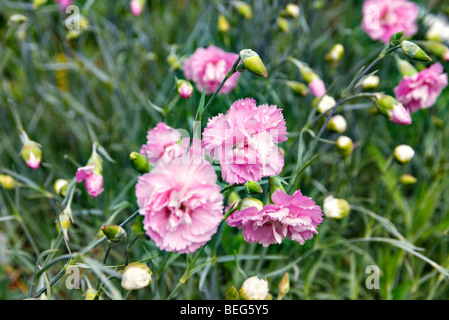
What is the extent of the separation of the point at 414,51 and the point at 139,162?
1.67 feet

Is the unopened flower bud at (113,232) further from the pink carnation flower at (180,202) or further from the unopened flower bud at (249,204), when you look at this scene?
the unopened flower bud at (249,204)

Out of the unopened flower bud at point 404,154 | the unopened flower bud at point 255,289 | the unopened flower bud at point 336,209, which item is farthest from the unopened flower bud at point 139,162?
the unopened flower bud at point 404,154

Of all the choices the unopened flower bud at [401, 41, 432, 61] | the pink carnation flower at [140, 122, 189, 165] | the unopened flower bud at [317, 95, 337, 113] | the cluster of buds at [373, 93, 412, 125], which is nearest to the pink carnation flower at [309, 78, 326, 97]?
the unopened flower bud at [317, 95, 337, 113]

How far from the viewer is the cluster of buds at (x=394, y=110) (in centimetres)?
80

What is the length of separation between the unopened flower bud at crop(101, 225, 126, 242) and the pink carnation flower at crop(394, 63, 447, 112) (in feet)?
2.36

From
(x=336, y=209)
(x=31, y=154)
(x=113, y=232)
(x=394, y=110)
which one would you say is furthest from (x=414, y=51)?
(x=31, y=154)

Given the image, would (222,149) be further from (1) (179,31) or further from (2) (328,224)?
(1) (179,31)

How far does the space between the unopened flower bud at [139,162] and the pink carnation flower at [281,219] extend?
17cm

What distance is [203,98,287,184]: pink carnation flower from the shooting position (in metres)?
0.64

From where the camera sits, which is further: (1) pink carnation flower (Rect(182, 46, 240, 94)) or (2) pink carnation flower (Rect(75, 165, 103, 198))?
(1) pink carnation flower (Rect(182, 46, 240, 94))

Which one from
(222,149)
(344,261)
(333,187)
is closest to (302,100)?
(333,187)

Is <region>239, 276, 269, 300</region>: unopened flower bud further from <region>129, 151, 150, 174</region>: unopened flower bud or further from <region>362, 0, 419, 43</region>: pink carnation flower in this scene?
<region>362, 0, 419, 43</region>: pink carnation flower

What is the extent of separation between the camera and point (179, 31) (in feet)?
5.17
